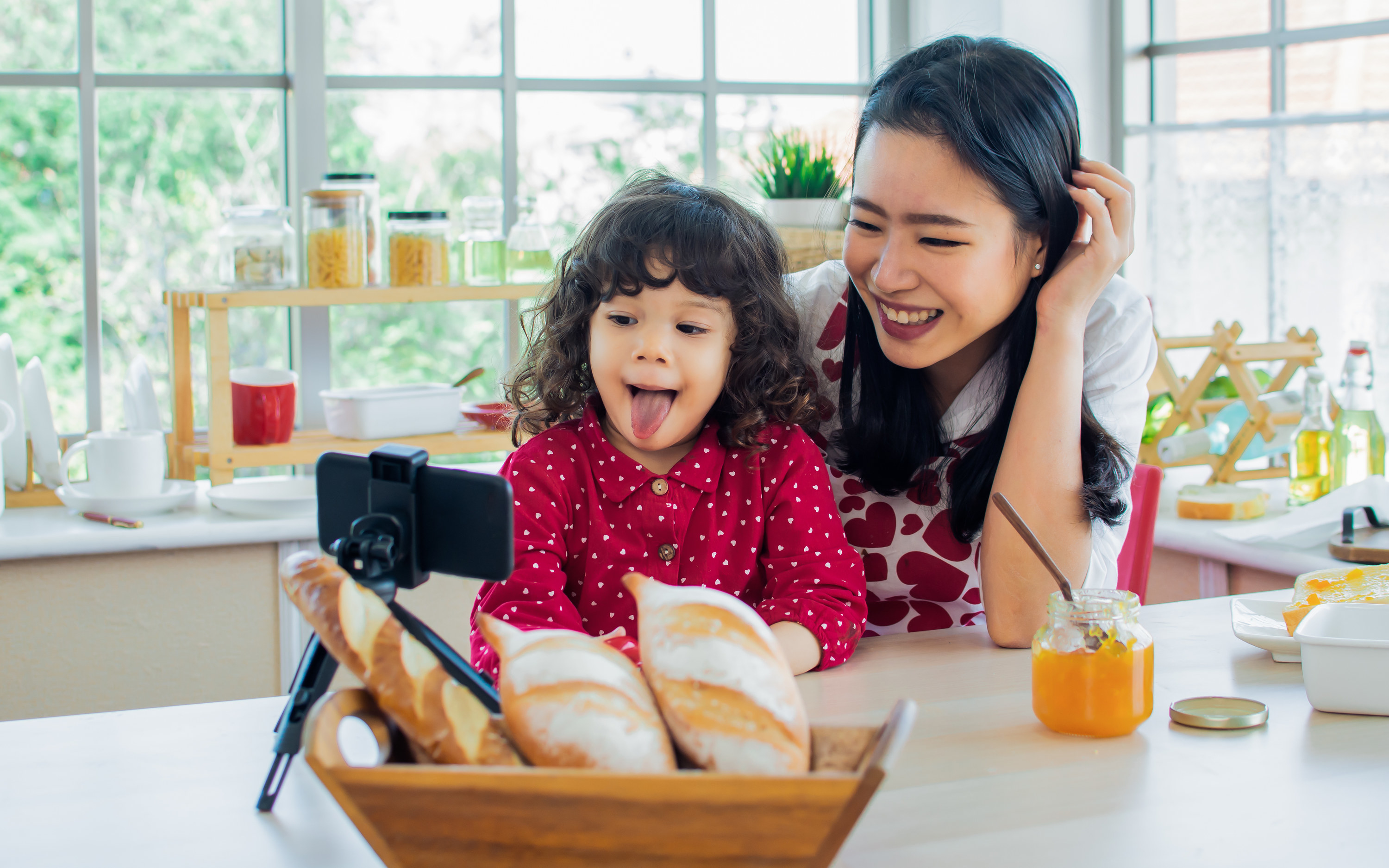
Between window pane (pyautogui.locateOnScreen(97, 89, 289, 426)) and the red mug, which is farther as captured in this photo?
window pane (pyautogui.locateOnScreen(97, 89, 289, 426))

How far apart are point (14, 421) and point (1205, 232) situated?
2613 millimetres

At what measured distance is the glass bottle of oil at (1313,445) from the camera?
6.97 feet

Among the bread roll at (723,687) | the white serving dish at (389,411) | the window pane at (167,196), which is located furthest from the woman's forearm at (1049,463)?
the window pane at (167,196)

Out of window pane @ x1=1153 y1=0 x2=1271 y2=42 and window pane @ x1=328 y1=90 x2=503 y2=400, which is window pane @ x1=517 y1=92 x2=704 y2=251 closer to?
window pane @ x1=328 y1=90 x2=503 y2=400

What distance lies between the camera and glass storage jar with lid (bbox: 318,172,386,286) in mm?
2346

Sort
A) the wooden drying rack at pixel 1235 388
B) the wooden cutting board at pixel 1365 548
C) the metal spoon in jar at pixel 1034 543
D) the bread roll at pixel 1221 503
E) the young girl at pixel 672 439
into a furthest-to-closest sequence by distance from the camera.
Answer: the wooden drying rack at pixel 1235 388
the bread roll at pixel 1221 503
the wooden cutting board at pixel 1365 548
the young girl at pixel 672 439
the metal spoon in jar at pixel 1034 543

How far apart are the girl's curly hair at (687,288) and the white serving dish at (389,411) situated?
1190 mm

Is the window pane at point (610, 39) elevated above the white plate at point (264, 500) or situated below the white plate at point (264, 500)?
above

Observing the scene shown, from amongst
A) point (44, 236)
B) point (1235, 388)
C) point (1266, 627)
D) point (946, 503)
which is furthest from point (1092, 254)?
point (44, 236)

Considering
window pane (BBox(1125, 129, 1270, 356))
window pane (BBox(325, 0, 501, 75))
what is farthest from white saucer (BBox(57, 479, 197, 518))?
window pane (BBox(1125, 129, 1270, 356))

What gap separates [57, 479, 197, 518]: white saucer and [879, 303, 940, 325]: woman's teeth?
159 centimetres

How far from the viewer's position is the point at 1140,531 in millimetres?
1469

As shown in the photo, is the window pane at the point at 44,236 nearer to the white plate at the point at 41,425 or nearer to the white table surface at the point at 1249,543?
the white plate at the point at 41,425

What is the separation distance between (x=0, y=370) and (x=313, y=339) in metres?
0.67
